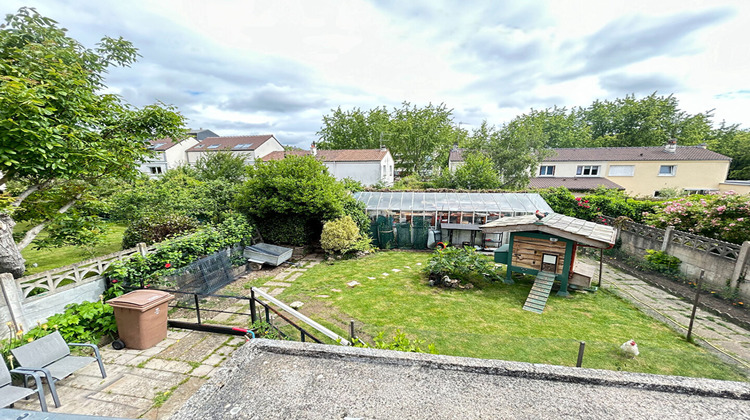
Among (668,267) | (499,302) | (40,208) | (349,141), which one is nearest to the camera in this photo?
(40,208)

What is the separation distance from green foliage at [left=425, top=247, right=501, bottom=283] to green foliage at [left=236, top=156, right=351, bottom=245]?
505cm

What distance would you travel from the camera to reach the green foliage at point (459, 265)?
9484mm

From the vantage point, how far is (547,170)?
28000 mm

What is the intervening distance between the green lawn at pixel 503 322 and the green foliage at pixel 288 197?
3.09 meters

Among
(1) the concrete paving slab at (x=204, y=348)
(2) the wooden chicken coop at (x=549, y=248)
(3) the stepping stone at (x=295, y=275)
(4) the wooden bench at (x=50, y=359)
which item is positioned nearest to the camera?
(4) the wooden bench at (x=50, y=359)

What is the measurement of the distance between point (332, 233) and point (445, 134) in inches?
1023

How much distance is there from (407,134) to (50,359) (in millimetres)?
32334

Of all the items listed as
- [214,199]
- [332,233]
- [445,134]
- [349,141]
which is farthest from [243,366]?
[349,141]

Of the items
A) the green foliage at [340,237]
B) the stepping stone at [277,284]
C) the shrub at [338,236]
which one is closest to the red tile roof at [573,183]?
the green foliage at [340,237]

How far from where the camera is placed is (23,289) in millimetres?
5348

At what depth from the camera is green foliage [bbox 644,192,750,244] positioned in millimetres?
9086

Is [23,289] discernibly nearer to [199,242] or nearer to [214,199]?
[199,242]

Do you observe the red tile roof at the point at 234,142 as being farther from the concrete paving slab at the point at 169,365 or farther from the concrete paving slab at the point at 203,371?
the concrete paving slab at the point at 203,371

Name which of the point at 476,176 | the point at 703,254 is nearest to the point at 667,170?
the point at 476,176
